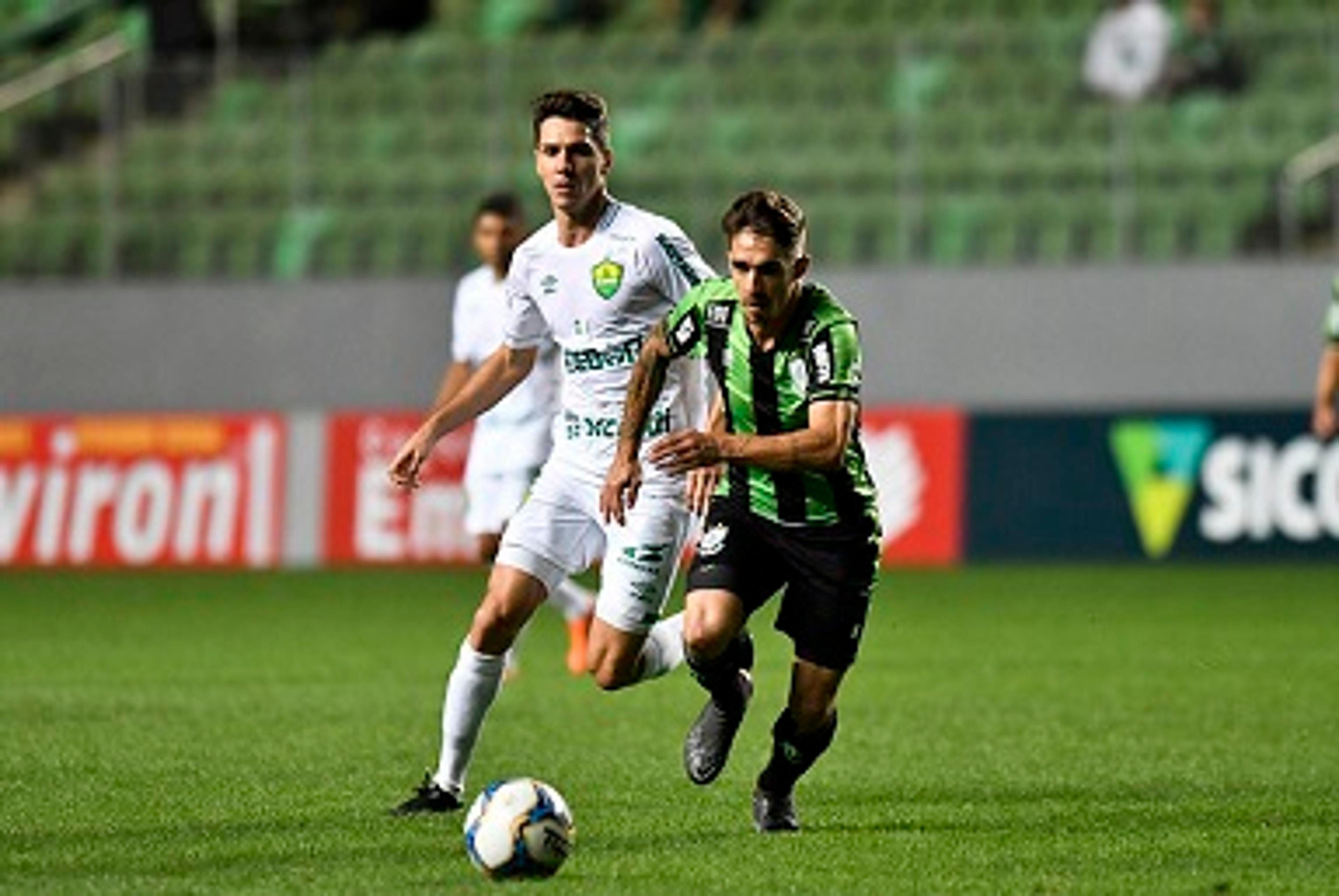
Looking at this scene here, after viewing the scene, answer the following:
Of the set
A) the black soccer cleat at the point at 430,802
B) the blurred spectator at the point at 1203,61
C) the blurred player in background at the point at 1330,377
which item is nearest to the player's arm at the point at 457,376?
the black soccer cleat at the point at 430,802

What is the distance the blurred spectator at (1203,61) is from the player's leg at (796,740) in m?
15.9

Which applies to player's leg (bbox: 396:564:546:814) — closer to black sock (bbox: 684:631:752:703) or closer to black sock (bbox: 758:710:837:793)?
black sock (bbox: 684:631:752:703)

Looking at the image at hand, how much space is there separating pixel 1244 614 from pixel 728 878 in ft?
35.6

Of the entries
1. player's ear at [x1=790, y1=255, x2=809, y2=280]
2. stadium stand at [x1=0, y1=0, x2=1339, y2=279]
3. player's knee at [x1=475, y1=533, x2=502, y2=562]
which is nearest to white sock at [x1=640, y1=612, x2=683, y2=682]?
player's ear at [x1=790, y1=255, x2=809, y2=280]

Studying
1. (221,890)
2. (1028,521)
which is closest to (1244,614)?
(1028,521)

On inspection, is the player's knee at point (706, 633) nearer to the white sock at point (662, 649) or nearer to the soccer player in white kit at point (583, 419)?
the soccer player in white kit at point (583, 419)

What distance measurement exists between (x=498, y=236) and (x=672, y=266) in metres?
4.13

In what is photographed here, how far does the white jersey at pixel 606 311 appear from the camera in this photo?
9445mm

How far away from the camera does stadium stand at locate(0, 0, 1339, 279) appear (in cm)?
2416

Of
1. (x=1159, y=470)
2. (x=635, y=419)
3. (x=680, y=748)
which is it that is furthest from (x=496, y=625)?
(x=1159, y=470)

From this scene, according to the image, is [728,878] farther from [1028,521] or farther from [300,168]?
[300,168]

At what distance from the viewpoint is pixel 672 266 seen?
945 cm

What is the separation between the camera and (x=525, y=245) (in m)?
9.63

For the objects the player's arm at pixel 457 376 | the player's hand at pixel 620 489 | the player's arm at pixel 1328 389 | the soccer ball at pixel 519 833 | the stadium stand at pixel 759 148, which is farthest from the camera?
the stadium stand at pixel 759 148
